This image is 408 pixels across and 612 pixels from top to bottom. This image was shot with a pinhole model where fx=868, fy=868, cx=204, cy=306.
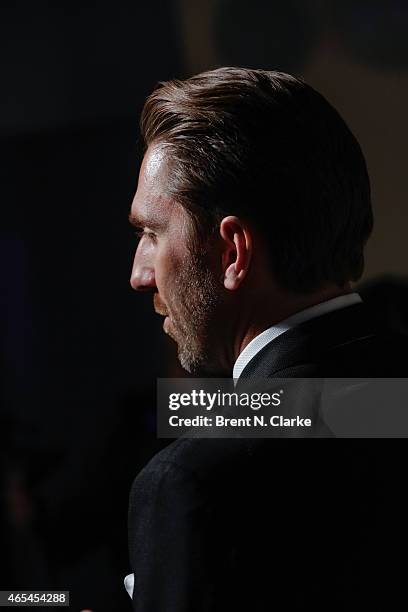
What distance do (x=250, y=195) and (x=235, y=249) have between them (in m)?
0.04

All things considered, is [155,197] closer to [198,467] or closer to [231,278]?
[231,278]

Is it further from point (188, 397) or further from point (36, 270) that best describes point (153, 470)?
point (36, 270)

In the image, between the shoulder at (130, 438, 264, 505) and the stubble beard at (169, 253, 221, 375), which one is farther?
the stubble beard at (169, 253, 221, 375)

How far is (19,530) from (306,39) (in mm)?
935

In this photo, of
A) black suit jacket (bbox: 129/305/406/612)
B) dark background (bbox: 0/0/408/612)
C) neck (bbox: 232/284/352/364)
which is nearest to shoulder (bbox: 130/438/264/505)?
black suit jacket (bbox: 129/305/406/612)

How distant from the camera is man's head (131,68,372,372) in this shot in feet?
1.97

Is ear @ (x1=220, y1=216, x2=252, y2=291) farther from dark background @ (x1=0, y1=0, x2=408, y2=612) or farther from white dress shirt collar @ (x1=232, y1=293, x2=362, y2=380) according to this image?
dark background @ (x1=0, y1=0, x2=408, y2=612)

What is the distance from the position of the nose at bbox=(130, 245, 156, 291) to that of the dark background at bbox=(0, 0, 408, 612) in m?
0.74

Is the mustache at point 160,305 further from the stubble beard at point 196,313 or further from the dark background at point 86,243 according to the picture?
the dark background at point 86,243

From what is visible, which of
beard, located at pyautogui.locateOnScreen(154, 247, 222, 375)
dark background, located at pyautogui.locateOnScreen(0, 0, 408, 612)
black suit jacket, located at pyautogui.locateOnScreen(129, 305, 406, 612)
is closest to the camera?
black suit jacket, located at pyautogui.locateOnScreen(129, 305, 406, 612)

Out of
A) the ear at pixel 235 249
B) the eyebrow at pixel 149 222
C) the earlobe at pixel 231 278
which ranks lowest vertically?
the earlobe at pixel 231 278

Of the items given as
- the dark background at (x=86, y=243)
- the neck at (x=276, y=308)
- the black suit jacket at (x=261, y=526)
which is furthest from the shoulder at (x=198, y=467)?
the dark background at (x=86, y=243)

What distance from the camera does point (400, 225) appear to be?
1.33 metres

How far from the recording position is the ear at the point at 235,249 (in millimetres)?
597
